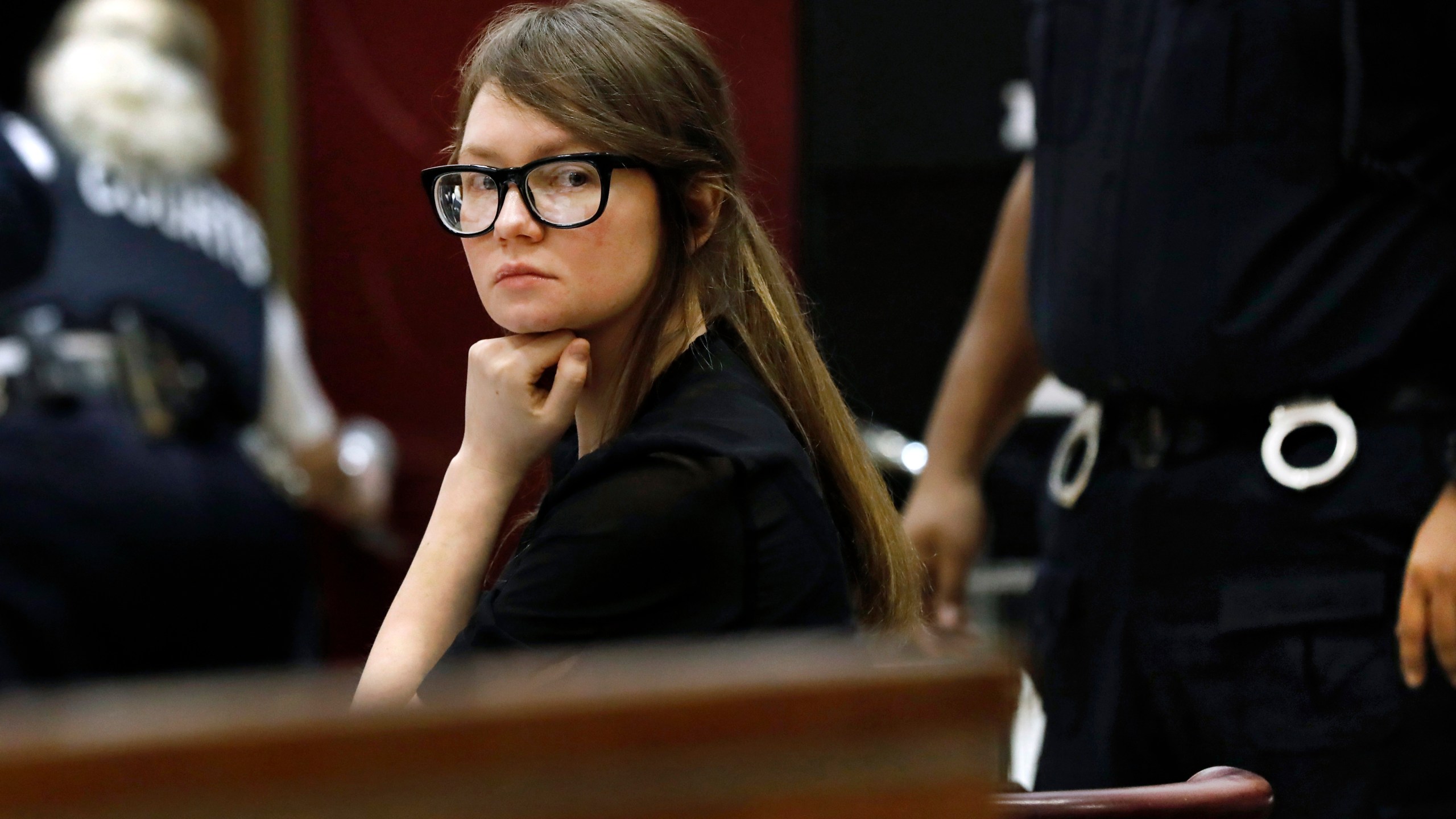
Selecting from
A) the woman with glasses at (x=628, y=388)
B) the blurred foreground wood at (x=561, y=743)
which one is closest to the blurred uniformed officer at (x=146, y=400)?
the woman with glasses at (x=628, y=388)

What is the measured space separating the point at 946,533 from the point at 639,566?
2.85 feet

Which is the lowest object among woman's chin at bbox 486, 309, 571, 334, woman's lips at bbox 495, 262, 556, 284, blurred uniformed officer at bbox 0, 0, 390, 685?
blurred uniformed officer at bbox 0, 0, 390, 685

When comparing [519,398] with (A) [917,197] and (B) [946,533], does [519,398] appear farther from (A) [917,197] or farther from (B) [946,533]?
(A) [917,197]

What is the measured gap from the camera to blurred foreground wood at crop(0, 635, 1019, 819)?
466 mm

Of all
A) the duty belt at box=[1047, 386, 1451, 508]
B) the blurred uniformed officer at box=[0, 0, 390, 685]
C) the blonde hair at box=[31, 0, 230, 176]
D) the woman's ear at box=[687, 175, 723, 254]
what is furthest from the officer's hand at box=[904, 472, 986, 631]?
the blonde hair at box=[31, 0, 230, 176]

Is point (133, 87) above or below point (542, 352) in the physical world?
above

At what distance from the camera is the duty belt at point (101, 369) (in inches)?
116

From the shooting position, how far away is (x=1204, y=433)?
1.49m

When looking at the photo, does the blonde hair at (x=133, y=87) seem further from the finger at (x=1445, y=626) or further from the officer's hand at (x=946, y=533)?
the finger at (x=1445, y=626)

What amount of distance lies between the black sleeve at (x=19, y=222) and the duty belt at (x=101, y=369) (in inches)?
8.5

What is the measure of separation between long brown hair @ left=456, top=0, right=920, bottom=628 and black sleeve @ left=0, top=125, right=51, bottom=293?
64.8 inches

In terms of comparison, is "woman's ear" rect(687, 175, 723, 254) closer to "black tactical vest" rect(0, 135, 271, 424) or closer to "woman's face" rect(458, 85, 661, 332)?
"woman's face" rect(458, 85, 661, 332)

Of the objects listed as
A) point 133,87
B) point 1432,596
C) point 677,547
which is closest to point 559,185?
point 677,547

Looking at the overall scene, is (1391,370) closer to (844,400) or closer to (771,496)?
(844,400)
